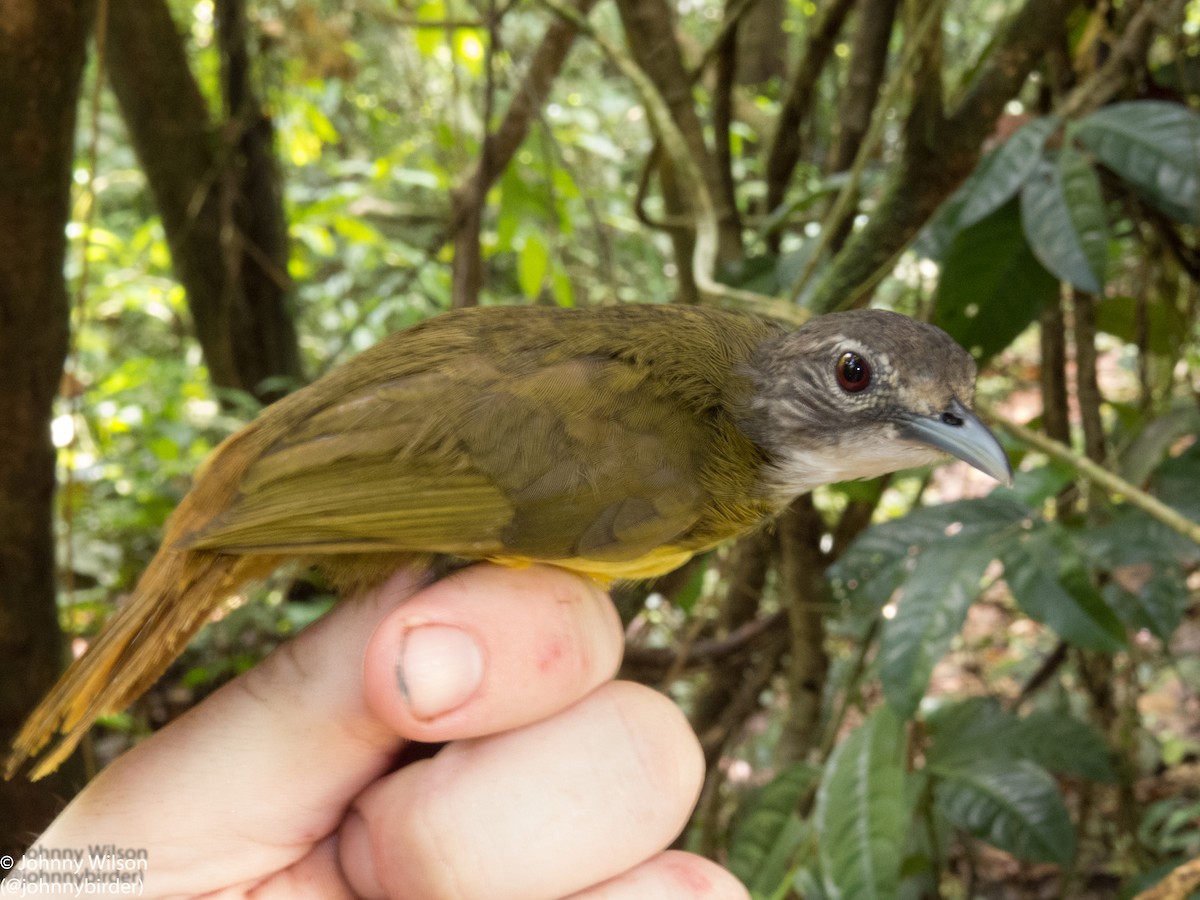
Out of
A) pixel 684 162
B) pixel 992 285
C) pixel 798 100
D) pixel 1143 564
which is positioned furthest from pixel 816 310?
pixel 798 100

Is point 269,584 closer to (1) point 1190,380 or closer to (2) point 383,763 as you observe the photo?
(2) point 383,763

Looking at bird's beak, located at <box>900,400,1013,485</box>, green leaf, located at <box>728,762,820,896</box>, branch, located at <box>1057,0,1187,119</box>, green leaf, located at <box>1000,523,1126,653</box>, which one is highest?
branch, located at <box>1057,0,1187,119</box>

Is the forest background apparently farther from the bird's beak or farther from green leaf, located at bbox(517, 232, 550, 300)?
the bird's beak

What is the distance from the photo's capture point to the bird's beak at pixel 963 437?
1.32 meters

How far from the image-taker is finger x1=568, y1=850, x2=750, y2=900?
50.4 inches

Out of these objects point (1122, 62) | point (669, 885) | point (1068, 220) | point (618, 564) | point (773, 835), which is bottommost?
point (773, 835)

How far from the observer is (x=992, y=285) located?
6.62 feet

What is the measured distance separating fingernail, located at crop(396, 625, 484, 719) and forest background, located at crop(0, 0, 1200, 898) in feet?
2.43

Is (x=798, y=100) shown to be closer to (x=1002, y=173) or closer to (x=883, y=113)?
(x=883, y=113)

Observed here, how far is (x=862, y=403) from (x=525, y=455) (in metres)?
0.50

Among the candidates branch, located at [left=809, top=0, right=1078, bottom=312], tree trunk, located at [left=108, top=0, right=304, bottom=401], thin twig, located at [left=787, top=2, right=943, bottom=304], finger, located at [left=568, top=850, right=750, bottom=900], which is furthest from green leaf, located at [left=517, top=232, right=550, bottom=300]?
finger, located at [left=568, top=850, right=750, bottom=900]

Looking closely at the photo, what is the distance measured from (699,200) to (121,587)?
8.01ft

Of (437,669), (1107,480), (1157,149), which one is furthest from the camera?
(1157,149)

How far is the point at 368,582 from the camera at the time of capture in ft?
4.66
